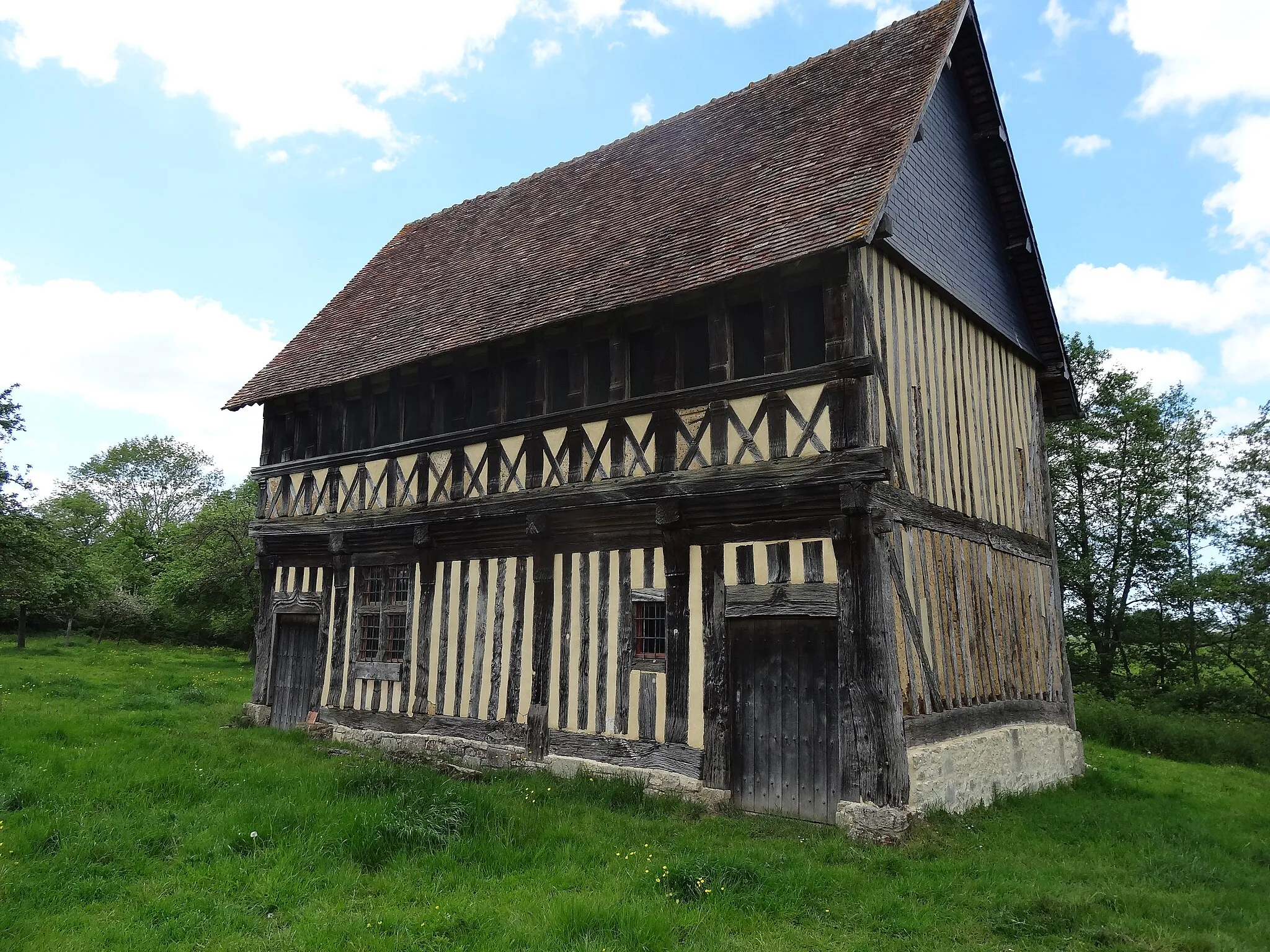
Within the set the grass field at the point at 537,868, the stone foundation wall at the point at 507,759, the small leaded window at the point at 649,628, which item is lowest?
the grass field at the point at 537,868

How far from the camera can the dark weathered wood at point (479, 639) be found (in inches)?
449

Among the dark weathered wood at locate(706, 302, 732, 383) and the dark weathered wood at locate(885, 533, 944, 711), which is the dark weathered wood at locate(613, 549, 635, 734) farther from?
the dark weathered wood at locate(885, 533, 944, 711)

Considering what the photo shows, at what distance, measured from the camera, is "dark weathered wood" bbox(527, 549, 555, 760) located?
10562mm

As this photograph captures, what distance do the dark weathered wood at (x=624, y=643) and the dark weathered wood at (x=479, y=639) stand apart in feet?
7.71

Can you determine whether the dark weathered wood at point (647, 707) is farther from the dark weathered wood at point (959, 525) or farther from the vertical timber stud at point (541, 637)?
the dark weathered wood at point (959, 525)

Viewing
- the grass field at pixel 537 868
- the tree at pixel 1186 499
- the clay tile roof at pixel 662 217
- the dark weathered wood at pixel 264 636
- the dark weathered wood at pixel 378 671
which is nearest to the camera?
the grass field at pixel 537 868

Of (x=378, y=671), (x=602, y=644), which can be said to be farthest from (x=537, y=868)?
(x=378, y=671)

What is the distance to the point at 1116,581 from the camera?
24.9m

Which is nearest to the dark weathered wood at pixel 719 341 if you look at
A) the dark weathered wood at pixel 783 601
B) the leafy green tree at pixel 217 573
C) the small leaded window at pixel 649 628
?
the dark weathered wood at pixel 783 601

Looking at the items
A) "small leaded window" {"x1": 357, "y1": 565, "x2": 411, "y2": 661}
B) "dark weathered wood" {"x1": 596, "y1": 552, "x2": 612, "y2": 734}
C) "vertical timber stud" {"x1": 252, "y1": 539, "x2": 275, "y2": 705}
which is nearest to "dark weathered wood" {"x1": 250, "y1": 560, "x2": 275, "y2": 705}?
"vertical timber stud" {"x1": 252, "y1": 539, "x2": 275, "y2": 705}

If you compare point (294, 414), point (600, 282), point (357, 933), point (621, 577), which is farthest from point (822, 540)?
point (294, 414)

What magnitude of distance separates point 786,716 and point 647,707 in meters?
1.67

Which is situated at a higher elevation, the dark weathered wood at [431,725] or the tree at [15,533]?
the tree at [15,533]

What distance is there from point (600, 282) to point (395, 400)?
15.0 feet
